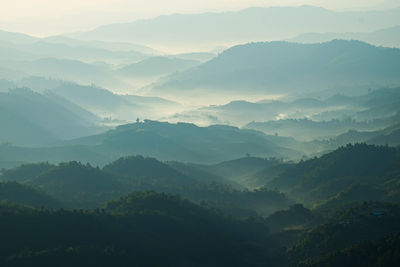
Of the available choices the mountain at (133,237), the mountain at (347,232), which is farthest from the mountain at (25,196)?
the mountain at (347,232)

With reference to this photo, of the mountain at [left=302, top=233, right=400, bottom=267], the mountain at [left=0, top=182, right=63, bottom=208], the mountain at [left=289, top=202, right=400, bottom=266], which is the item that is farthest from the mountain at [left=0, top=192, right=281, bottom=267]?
the mountain at [left=302, top=233, right=400, bottom=267]

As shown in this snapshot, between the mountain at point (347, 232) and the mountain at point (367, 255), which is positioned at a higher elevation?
the mountain at point (367, 255)

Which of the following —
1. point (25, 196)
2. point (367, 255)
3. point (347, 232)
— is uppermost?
point (367, 255)

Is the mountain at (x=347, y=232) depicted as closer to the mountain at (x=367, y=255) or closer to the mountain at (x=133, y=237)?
the mountain at (x=367, y=255)

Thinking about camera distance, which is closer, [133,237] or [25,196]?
[133,237]

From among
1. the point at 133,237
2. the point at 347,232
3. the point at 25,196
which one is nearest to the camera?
the point at 133,237

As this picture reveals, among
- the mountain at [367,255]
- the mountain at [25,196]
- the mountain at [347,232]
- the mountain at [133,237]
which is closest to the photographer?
the mountain at [367,255]

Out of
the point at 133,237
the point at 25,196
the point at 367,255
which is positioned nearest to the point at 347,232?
the point at 367,255

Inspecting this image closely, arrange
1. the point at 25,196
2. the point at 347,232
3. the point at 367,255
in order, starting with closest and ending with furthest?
the point at 367,255
the point at 347,232
the point at 25,196

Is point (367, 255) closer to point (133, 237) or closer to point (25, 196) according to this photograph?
point (133, 237)

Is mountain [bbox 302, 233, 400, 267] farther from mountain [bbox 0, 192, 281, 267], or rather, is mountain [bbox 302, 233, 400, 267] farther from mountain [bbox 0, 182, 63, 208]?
mountain [bbox 0, 182, 63, 208]

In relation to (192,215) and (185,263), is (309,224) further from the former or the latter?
(185,263)

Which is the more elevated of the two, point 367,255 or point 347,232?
point 367,255
